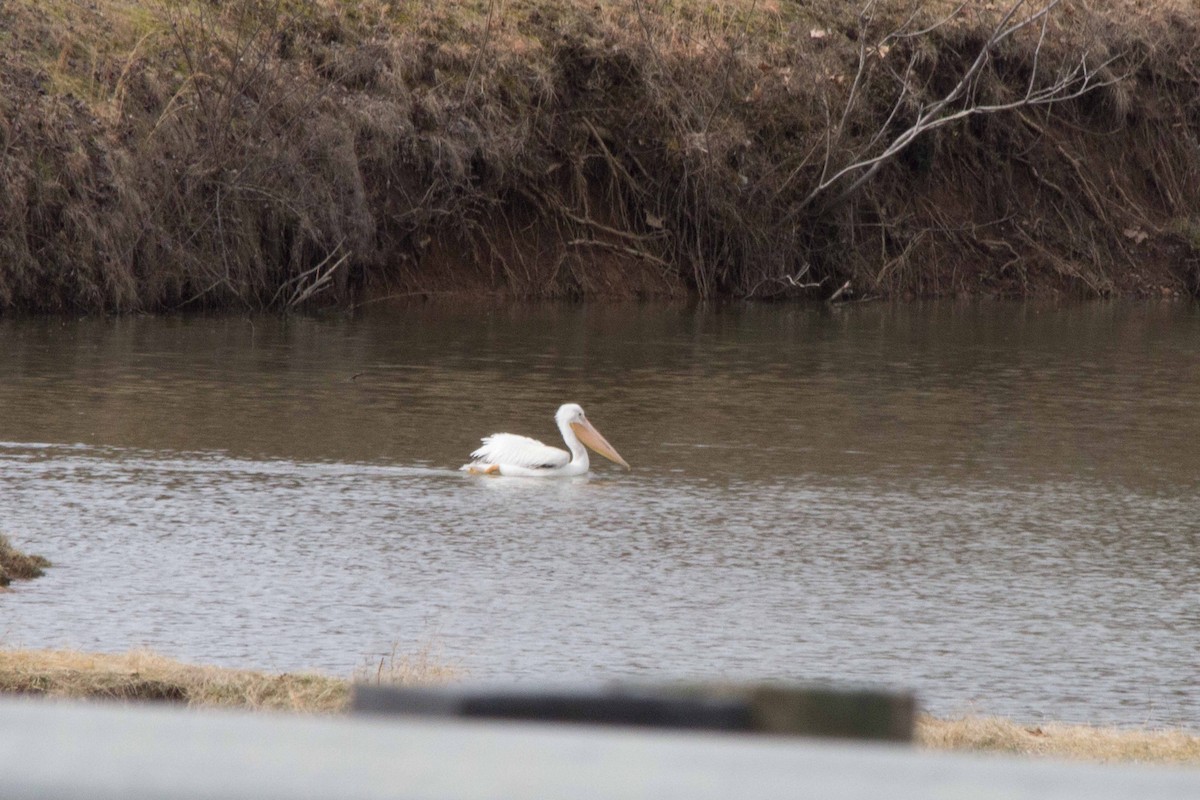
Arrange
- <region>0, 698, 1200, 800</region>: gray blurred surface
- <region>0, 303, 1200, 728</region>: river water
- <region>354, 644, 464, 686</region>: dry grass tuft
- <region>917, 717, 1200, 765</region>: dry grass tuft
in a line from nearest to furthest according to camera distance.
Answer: <region>0, 698, 1200, 800</region>: gray blurred surface < <region>917, 717, 1200, 765</region>: dry grass tuft < <region>354, 644, 464, 686</region>: dry grass tuft < <region>0, 303, 1200, 728</region>: river water

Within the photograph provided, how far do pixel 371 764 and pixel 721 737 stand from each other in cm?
16

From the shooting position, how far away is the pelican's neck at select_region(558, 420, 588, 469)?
13492mm

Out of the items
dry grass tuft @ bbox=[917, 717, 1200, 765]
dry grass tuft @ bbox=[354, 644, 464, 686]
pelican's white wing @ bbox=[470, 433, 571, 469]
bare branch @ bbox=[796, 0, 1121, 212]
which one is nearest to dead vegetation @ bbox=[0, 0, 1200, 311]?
bare branch @ bbox=[796, 0, 1121, 212]

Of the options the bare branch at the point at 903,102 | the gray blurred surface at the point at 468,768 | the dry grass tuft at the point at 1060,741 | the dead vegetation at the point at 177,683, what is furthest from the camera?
the bare branch at the point at 903,102

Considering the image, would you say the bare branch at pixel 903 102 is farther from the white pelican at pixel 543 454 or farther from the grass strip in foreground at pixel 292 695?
the grass strip in foreground at pixel 292 695

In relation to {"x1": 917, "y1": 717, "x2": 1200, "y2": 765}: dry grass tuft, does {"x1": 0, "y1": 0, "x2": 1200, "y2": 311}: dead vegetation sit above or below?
above

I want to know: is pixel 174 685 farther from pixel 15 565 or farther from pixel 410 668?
pixel 15 565

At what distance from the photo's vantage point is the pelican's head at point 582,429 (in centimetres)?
1363

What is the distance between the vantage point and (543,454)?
13.3m

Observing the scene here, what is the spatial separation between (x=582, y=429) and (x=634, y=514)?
203cm

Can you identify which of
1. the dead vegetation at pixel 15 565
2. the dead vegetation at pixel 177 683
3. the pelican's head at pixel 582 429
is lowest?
the dead vegetation at pixel 15 565

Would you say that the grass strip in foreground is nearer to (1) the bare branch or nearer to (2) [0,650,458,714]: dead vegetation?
(2) [0,650,458,714]: dead vegetation

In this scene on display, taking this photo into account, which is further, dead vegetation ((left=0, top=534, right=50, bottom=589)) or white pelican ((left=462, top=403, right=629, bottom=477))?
white pelican ((left=462, top=403, right=629, bottom=477))

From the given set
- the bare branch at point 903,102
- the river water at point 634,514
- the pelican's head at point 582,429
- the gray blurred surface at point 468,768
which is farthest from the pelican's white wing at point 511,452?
the bare branch at point 903,102
